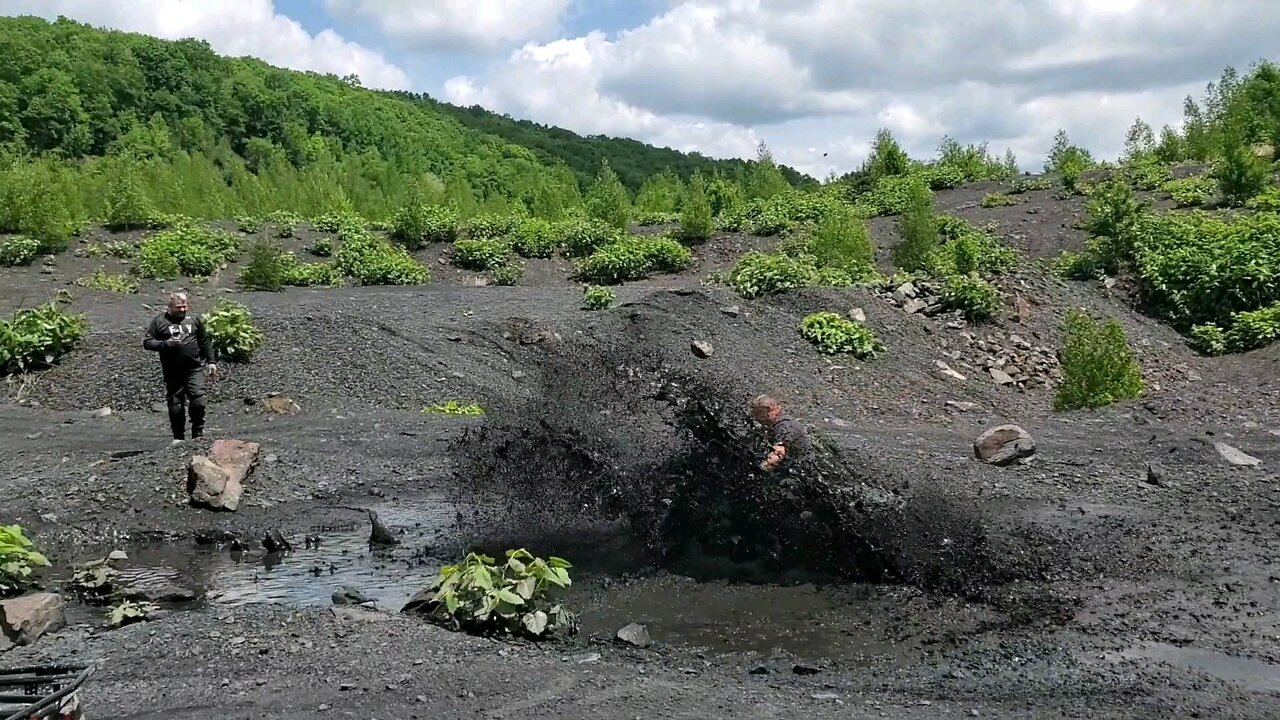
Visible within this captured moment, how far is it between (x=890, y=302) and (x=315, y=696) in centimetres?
1174

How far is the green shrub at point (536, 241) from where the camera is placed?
22.9m

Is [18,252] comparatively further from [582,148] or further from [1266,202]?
[582,148]

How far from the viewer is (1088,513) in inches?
273

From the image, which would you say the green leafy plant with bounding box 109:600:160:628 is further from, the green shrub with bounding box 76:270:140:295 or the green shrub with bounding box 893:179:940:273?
the green shrub with bounding box 893:179:940:273

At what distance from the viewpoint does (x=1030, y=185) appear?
2559 centimetres

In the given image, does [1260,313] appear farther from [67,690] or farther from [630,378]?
[67,690]

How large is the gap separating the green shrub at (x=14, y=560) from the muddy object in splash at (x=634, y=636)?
3293 millimetres

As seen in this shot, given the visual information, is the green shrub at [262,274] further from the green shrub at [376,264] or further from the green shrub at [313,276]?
the green shrub at [376,264]

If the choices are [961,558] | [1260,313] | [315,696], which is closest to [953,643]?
[961,558]

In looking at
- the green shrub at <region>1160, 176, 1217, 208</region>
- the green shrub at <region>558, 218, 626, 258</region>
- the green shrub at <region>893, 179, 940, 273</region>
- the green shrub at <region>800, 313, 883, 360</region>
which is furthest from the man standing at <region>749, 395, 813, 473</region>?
the green shrub at <region>1160, 176, 1217, 208</region>

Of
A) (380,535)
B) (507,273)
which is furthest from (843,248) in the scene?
(380,535)

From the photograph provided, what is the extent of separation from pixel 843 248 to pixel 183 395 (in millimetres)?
11204

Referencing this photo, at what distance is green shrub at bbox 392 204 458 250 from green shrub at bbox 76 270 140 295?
6271 mm

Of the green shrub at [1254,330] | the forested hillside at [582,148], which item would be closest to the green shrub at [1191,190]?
the green shrub at [1254,330]
